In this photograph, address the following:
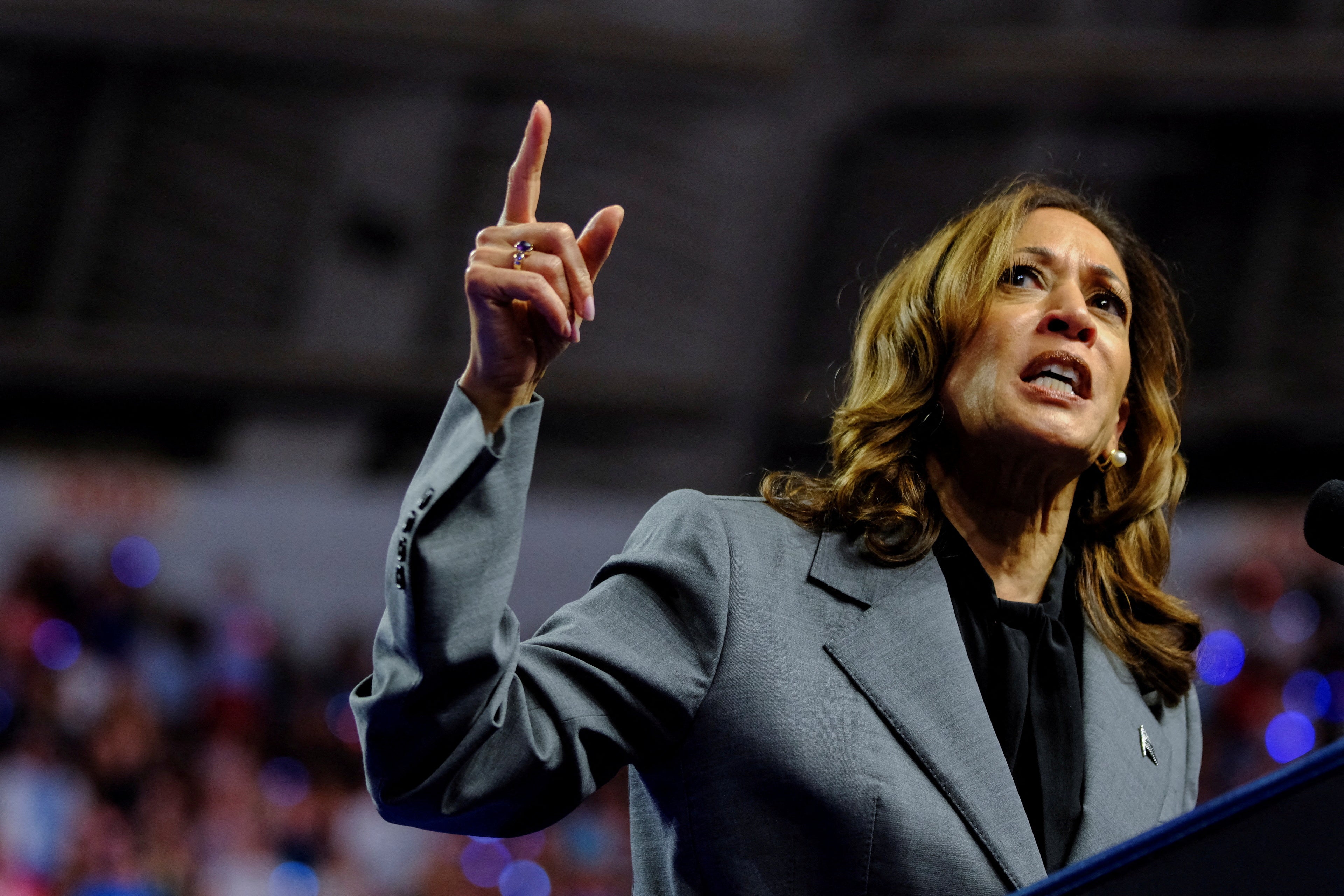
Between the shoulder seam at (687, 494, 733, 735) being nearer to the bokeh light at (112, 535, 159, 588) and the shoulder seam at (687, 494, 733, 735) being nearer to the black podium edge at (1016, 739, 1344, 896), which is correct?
the black podium edge at (1016, 739, 1344, 896)

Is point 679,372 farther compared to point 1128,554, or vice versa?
point 679,372

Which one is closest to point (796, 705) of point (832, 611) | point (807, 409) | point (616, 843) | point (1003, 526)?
point (832, 611)

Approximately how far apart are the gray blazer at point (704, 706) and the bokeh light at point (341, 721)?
14.5 feet

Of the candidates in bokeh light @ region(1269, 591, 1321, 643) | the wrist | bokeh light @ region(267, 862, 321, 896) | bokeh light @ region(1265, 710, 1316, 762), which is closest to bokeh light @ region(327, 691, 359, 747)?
bokeh light @ region(267, 862, 321, 896)

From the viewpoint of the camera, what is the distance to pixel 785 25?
6914mm

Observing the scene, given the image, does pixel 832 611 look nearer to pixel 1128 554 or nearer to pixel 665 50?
pixel 1128 554

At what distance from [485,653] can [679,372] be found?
6158 mm

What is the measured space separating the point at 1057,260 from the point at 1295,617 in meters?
4.06

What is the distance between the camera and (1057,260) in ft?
4.41

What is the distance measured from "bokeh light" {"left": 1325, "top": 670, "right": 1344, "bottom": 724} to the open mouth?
392 centimetres

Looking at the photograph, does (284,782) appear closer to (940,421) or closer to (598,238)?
(940,421)

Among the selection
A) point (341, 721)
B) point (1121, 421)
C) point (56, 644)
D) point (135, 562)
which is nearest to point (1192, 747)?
point (1121, 421)

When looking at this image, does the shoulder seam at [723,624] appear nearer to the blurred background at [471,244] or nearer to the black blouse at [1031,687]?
the black blouse at [1031,687]

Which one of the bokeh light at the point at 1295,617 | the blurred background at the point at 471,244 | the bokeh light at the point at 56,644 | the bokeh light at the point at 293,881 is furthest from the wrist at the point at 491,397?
the bokeh light at the point at 56,644
